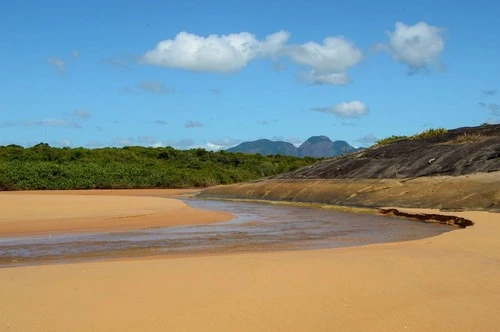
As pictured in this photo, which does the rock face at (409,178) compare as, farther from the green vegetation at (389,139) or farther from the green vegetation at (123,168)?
the green vegetation at (123,168)

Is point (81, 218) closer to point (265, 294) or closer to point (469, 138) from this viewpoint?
point (265, 294)

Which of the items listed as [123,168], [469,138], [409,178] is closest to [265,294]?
[409,178]

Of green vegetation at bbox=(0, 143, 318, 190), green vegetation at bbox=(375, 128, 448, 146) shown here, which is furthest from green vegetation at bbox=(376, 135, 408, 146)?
green vegetation at bbox=(0, 143, 318, 190)

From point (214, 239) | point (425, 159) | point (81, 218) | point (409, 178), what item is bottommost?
point (214, 239)

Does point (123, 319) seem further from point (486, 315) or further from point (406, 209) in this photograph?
point (406, 209)

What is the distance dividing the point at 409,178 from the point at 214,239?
1587 cm

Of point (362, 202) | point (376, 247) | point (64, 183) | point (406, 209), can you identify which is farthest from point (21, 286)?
point (64, 183)

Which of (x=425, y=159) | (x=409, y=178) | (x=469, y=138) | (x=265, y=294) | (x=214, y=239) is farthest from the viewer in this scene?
(x=469, y=138)

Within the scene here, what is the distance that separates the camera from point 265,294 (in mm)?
6926

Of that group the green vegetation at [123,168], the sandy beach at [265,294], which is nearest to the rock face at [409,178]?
the sandy beach at [265,294]

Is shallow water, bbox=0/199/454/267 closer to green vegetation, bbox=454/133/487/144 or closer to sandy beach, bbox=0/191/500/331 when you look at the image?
sandy beach, bbox=0/191/500/331

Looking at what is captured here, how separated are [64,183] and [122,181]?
5846 millimetres

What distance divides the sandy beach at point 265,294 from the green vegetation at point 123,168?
142 ft

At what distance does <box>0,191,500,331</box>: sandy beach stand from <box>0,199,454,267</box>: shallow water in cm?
228
